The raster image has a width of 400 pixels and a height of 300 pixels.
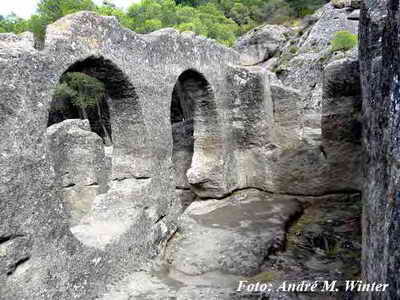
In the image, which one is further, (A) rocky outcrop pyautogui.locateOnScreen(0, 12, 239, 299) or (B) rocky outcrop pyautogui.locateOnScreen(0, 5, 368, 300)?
(B) rocky outcrop pyautogui.locateOnScreen(0, 5, 368, 300)

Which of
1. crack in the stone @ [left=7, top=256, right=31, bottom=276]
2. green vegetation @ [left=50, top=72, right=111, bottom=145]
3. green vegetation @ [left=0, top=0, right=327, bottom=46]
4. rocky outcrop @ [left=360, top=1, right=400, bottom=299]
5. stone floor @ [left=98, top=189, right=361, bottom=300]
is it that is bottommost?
stone floor @ [left=98, top=189, right=361, bottom=300]

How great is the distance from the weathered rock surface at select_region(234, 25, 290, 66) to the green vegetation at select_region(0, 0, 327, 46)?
364 cm

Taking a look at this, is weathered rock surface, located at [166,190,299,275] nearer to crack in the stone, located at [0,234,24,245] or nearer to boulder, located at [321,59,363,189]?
boulder, located at [321,59,363,189]

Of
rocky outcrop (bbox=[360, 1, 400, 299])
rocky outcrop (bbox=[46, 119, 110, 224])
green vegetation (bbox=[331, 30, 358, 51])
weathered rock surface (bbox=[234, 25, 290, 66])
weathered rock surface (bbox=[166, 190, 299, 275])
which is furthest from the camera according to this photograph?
weathered rock surface (bbox=[234, 25, 290, 66])

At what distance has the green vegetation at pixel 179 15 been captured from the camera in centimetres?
1814

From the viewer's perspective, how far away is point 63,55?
368cm

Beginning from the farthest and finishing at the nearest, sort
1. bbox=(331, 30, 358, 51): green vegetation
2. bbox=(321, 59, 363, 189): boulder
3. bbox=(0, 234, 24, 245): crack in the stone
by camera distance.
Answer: bbox=(331, 30, 358, 51): green vegetation < bbox=(321, 59, 363, 189): boulder < bbox=(0, 234, 24, 245): crack in the stone

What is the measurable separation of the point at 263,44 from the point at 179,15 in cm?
752

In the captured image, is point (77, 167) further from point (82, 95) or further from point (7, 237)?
point (82, 95)

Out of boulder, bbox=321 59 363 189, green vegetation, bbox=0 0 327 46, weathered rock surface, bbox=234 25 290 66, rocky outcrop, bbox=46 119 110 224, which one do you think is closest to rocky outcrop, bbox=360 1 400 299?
boulder, bbox=321 59 363 189

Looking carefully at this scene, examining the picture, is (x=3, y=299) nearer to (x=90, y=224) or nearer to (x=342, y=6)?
(x=90, y=224)

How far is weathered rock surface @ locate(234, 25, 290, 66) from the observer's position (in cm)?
1764

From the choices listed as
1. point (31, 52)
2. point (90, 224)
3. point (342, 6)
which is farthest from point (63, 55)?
point (342, 6)

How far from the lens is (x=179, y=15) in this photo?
2295 cm
